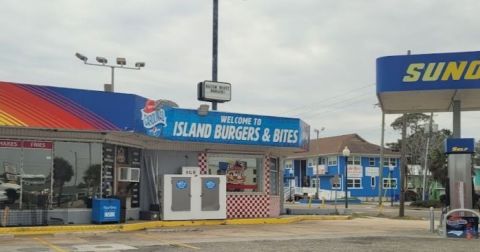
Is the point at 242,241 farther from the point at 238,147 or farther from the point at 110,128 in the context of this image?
the point at 238,147

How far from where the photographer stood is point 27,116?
1944 centimetres

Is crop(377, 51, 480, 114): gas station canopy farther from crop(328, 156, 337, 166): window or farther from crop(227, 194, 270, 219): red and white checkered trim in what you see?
crop(328, 156, 337, 166): window

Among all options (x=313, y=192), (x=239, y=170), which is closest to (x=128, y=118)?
(x=239, y=170)

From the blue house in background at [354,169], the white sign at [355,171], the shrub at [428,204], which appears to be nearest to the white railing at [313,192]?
the blue house in background at [354,169]

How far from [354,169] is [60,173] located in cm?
5774

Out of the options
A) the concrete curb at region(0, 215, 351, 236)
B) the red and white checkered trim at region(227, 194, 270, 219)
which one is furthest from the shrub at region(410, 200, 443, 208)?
the red and white checkered trim at region(227, 194, 270, 219)

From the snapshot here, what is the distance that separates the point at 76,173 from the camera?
852 inches

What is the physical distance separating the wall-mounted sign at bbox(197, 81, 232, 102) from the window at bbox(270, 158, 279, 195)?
4615 millimetres

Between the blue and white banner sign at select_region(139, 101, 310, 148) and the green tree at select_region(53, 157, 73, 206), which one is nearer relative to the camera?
the green tree at select_region(53, 157, 73, 206)

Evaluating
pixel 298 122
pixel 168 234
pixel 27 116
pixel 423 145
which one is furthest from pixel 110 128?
pixel 423 145

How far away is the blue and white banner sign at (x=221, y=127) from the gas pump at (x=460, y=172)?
8.86 meters

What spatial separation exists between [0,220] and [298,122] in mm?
13498

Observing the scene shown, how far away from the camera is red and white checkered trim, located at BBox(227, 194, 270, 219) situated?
2597 centimetres

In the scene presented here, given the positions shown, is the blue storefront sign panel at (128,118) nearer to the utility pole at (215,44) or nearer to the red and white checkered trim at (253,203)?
the red and white checkered trim at (253,203)
